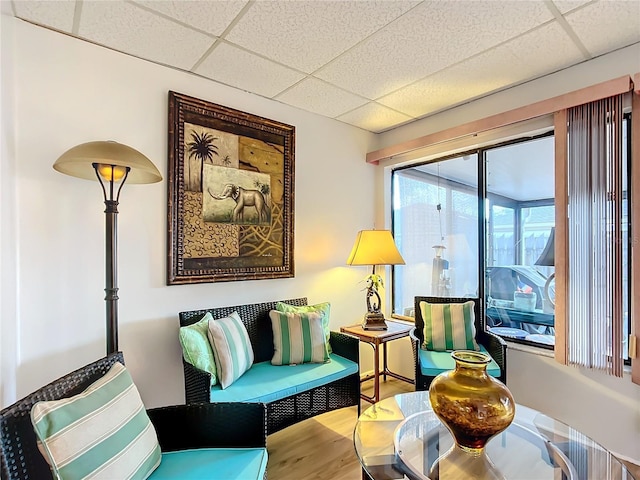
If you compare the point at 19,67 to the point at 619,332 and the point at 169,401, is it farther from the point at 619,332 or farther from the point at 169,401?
the point at 619,332

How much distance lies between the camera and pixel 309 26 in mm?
1847

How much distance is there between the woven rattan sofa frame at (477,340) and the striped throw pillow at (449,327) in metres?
0.08

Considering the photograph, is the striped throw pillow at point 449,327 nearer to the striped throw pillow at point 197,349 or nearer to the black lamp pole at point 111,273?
the striped throw pillow at point 197,349

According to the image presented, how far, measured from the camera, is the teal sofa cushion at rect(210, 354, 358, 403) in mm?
1871

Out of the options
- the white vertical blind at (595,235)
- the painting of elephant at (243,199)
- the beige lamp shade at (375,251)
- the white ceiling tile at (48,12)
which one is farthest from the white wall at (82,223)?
the white vertical blind at (595,235)

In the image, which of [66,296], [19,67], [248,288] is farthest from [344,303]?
[19,67]

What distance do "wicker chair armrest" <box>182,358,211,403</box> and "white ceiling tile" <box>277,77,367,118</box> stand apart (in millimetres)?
2061

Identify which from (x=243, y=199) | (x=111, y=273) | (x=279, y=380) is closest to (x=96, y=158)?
(x=111, y=273)

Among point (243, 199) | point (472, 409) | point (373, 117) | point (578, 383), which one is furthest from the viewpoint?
point (373, 117)

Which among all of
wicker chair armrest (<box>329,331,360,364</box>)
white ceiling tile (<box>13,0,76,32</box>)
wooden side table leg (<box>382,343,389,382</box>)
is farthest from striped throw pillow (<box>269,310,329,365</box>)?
white ceiling tile (<box>13,0,76,32</box>)

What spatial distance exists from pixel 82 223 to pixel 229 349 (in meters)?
1.13

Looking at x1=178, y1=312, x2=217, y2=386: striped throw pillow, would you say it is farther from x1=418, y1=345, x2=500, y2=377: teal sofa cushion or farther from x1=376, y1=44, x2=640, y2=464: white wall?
x1=376, y1=44, x2=640, y2=464: white wall

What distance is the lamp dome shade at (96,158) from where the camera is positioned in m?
1.59

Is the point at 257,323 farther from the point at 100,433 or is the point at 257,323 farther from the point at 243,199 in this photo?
the point at 100,433
